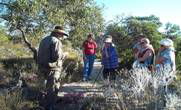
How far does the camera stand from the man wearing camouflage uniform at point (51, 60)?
27.2ft

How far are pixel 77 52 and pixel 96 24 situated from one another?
15.3 feet

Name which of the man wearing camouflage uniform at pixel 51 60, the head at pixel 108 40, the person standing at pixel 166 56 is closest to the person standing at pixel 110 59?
the head at pixel 108 40

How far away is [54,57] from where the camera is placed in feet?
27.3

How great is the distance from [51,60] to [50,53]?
0.15 m

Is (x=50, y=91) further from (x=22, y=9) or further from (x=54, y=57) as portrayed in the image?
(x=22, y=9)

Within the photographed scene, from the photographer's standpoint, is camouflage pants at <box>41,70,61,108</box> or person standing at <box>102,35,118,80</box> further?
person standing at <box>102,35,118,80</box>

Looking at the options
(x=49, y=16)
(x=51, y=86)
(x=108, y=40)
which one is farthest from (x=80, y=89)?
(x=49, y=16)

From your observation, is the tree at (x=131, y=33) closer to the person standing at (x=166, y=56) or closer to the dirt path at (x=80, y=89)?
the dirt path at (x=80, y=89)

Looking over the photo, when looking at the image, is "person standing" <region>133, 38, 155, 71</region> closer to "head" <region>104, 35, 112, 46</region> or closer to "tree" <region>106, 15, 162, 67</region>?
"head" <region>104, 35, 112, 46</region>

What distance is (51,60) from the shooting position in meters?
8.42

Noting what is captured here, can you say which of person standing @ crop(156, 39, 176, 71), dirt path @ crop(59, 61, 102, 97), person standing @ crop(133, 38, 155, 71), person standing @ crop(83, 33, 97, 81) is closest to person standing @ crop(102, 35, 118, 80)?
dirt path @ crop(59, 61, 102, 97)

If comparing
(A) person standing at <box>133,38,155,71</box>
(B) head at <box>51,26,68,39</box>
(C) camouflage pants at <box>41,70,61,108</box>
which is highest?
(B) head at <box>51,26,68,39</box>

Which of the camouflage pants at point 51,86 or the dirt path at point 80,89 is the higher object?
the camouflage pants at point 51,86

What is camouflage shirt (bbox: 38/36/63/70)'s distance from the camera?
8.23m
